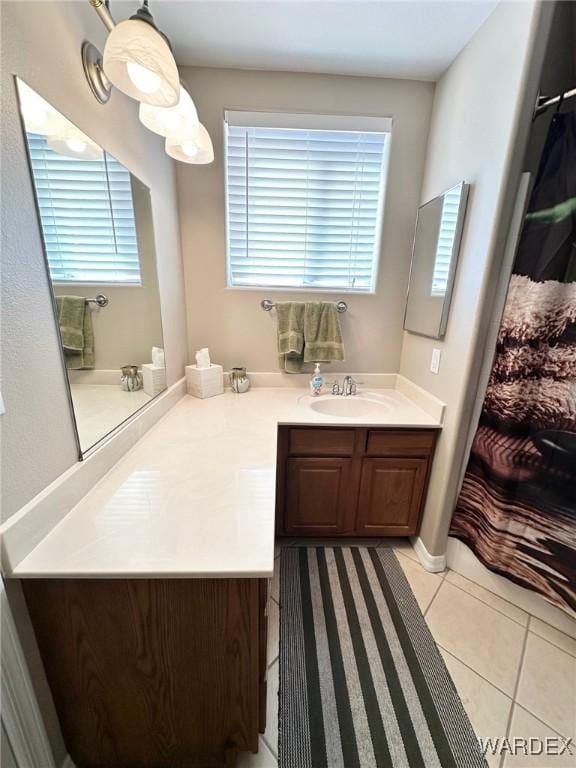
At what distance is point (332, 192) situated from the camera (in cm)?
177

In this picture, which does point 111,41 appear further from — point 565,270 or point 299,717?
point 299,717

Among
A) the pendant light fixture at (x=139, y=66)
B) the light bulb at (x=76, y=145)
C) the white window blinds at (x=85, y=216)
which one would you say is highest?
the pendant light fixture at (x=139, y=66)

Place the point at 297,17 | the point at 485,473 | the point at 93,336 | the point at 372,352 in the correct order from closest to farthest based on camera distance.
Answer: the point at 93,336 < the point at 297,17 < the point at 485,473 < the point at 372,352

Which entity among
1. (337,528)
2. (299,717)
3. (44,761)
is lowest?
(299,717)

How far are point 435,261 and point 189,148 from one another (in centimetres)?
128

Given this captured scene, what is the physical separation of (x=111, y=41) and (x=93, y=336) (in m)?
0.76

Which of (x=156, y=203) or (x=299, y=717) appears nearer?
(x=299, y=717)

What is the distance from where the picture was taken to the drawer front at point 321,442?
1523 millimetres

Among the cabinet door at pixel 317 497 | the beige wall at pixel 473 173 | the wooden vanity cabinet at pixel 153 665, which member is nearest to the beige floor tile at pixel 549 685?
the beige wall at pixel 473 173

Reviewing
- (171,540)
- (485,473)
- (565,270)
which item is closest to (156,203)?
(171,540)

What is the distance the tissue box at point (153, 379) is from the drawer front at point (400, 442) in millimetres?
1117

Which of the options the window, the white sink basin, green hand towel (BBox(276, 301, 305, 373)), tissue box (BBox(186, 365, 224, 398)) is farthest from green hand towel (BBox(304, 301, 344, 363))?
tissue box (BBox(186, 365, 224, 398))

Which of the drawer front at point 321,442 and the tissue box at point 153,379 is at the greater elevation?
the tissue box at point 153,379

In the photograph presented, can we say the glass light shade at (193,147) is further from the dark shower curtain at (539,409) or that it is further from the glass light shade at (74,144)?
the dark shower curtain at (539,409)
